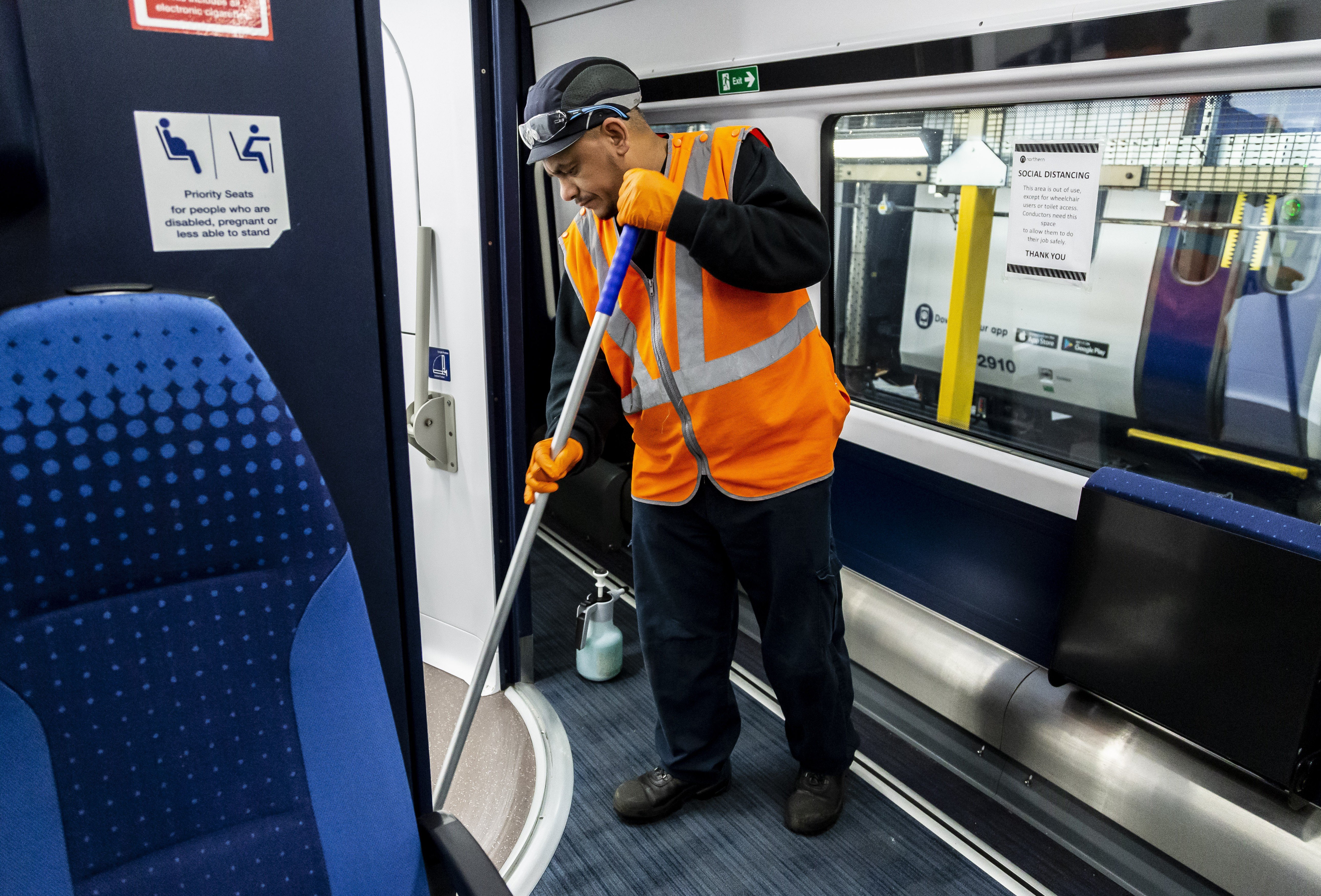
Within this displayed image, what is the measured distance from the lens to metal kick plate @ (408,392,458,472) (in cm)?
332

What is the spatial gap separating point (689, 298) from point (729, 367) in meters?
0.20

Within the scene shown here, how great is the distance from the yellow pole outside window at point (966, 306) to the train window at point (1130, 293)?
3 centimetres

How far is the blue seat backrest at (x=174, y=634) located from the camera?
1014 mm

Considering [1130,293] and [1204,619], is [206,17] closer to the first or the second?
[1204,619]

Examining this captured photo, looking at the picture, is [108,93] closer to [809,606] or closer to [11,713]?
[11,713]

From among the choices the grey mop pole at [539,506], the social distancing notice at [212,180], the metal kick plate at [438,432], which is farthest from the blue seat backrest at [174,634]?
the metal kick plate at [438,432]

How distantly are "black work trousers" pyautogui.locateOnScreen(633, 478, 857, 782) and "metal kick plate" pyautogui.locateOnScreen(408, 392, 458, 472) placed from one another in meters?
1.01

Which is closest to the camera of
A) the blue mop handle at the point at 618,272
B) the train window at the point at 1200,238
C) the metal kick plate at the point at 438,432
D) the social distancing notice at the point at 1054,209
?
the blue mop handle at the point at 618,272

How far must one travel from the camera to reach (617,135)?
216 centimetres

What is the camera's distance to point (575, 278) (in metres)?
2.42

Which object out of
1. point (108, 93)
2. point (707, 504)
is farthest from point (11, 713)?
point (707, 504)

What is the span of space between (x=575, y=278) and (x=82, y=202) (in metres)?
1.38

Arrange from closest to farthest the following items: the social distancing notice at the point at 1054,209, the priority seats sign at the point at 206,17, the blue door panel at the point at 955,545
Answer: the priority seats sign at the point at 206,17
the social distancing notice at the point at 1054,209
the blue door panel at the point at 955,545

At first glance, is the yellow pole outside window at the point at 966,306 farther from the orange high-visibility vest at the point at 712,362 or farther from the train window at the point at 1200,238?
the orange high-visibility vest at the point at 712,362
